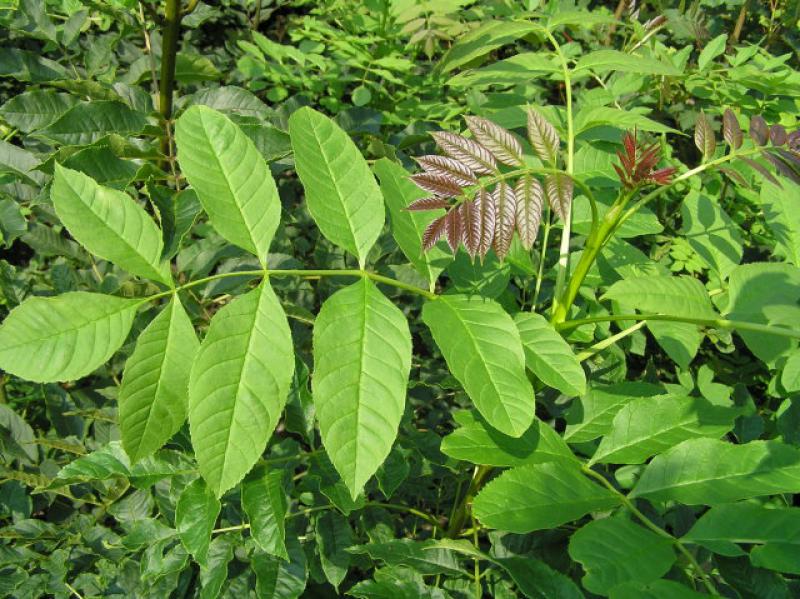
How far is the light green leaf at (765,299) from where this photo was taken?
54.9 inches

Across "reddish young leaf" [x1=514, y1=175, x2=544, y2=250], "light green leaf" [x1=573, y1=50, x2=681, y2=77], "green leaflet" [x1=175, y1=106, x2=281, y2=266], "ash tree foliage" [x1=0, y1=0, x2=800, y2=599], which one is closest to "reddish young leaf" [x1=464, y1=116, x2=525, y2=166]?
"ash tree foliage" [x1=0, y1=0, x2=800, y2=599]

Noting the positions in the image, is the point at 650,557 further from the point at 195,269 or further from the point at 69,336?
the point at 195,269

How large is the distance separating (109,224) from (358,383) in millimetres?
490

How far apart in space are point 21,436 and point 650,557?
5.13 ft

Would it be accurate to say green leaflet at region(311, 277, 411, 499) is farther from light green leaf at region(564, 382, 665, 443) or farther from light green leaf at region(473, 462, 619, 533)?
light green leaf at region(564, 382, 665, 443)

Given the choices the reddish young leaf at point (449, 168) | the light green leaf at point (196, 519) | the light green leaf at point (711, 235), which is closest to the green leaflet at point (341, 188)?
the reddish young leaf at point (449, 168)

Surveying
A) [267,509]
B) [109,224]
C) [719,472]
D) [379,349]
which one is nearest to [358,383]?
[379,349]

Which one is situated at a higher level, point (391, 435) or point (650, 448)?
point (391, 435)

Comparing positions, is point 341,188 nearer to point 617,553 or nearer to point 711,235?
point 617,553

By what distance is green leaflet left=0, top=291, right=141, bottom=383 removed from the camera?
3.49 feet

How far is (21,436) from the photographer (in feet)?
6.21

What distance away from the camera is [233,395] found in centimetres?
105

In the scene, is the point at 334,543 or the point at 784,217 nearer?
the point at 334,543

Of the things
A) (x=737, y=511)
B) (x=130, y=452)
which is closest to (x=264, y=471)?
(x=130, y=452)
